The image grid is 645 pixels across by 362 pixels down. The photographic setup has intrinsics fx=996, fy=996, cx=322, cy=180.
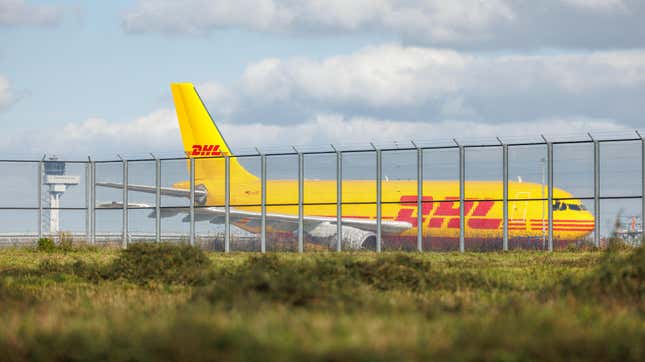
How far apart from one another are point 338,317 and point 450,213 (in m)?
23.7

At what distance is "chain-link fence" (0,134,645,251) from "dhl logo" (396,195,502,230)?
4cm

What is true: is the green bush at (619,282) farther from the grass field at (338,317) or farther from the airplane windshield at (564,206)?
the airplane windshield at (564,206)

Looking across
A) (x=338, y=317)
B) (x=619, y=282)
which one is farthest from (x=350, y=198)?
(x=338, y=317)

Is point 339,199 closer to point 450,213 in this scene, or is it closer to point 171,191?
point 450,213

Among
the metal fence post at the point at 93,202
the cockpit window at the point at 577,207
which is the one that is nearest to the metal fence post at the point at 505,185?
the cockpit window at the point at 577,207

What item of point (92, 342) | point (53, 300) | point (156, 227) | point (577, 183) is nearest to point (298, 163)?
point (156, 227)

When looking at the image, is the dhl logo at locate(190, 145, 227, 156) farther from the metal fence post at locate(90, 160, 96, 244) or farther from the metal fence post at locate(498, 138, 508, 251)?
the metal fence post at locate(498, 138, 508, 251)

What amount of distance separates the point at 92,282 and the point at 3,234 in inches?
738

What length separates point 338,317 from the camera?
9.84 meters

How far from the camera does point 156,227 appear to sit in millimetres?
36094

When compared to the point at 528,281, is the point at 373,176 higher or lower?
higher

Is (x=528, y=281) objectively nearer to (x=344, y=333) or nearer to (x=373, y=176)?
(x=344, y=333)

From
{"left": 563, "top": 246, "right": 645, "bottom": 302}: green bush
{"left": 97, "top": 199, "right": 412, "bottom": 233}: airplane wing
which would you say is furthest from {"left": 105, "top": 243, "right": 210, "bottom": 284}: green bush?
{"left": 97, "top": 199, "right": 412, "bottom": 233}: airplane wing

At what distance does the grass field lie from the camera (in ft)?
27.0
